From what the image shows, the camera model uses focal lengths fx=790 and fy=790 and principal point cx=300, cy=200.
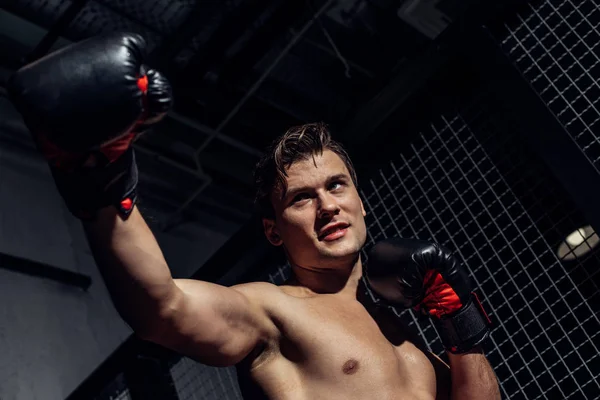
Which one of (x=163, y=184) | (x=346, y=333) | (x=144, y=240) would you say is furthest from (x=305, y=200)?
(x=163, y=184)

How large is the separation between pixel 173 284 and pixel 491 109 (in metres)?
→ 1.39

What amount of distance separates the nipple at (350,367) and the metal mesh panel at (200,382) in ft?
4.13

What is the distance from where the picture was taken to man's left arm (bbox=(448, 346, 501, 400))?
1720 millimetres

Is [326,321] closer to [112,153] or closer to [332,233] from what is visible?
[332,233]

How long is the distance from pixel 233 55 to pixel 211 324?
258cm

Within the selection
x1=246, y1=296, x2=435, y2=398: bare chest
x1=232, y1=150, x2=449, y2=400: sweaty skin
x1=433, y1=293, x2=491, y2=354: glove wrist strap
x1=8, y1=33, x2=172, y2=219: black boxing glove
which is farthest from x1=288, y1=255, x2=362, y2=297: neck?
x1=8, y1=33, x2=172, y2=219: black boxing glove

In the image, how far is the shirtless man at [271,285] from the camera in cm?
117

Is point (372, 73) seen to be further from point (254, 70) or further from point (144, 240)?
point (144, 240)

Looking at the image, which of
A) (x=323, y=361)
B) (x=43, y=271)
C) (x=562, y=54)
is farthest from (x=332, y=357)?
(x=43, y=271)

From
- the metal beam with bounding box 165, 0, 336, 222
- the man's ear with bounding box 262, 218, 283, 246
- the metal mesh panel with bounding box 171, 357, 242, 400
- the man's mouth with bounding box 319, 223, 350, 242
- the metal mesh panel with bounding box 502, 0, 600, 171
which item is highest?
the metal mesh panel with bounding box 502, 0, 600, 171

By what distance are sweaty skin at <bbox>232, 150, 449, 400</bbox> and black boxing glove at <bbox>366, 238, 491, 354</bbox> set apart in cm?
7

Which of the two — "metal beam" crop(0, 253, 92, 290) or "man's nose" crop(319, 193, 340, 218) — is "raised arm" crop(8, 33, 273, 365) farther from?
"metal beam" crop(0, 253, 92, 290)

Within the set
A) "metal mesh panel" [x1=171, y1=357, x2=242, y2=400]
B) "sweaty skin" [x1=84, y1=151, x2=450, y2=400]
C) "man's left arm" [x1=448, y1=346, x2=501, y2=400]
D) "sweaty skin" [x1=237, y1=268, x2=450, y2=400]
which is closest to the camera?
"sweaty skin" [x1=84, y1=151, x2=450, y2=400]

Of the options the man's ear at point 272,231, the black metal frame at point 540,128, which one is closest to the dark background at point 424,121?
the black metal frame at point 540,128
